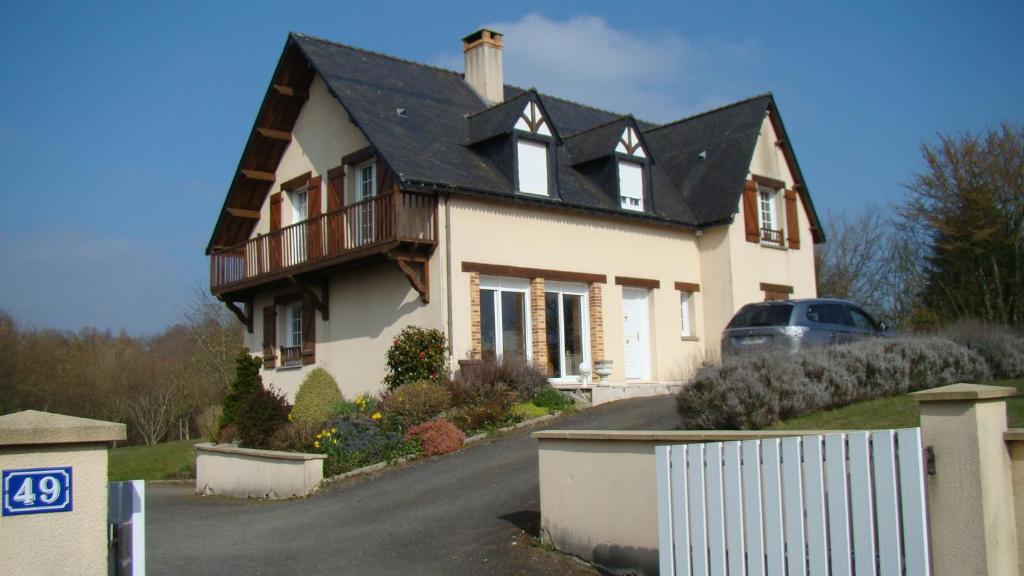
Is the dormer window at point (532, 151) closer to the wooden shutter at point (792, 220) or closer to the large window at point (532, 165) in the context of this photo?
the large window at point (532, 165)

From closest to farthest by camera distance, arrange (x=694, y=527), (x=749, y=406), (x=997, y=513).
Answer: (x=997, y=513), (x=694, y=527), (x=749, y=406)

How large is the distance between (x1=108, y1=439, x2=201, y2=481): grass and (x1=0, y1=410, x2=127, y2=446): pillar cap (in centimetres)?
1735

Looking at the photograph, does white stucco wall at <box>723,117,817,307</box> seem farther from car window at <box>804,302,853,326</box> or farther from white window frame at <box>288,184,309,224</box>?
white window frame at <box>288,184,309,224</box>

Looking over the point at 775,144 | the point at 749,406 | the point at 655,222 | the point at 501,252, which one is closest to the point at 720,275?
the point at 655,222

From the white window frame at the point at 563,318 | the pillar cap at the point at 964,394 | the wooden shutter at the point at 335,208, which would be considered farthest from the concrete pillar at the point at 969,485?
the wooden shutter at the point at 335,208

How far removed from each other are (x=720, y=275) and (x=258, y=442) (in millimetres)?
13061

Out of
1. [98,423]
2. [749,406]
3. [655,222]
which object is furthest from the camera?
[655,222]

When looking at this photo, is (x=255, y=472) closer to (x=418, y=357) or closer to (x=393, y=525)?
(x=418, y=357)

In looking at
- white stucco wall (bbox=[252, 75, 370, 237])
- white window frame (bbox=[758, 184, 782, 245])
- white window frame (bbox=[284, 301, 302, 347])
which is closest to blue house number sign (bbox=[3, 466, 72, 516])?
white stucco wall (bbox=[252, 75, 370, 237])

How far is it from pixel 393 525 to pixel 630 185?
14843mm

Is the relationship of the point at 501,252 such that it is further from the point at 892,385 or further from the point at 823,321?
the point at 892,385

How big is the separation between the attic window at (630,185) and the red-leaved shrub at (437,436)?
31.9 feet

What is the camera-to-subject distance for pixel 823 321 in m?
18.0

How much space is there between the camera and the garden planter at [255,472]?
49.1 feet
